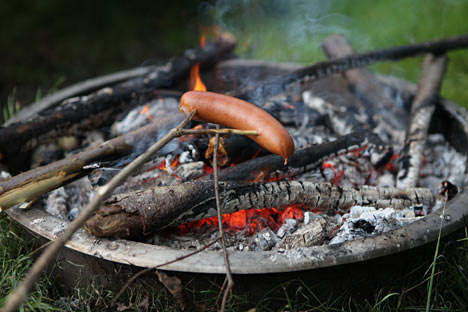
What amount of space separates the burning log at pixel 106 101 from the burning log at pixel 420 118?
1.61 m

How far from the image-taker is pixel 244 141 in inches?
83.4

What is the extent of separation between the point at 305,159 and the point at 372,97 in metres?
1.33

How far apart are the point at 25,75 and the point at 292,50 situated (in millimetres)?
3482

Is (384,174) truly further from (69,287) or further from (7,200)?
(7,200)

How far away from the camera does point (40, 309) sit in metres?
1.77

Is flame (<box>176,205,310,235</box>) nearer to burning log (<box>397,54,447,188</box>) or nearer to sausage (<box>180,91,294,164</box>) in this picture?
sausage (<box>180,91,294,164</box>)

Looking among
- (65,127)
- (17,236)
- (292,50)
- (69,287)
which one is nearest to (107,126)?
(65,127)

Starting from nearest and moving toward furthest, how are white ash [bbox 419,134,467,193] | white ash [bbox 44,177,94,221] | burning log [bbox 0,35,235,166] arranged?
white ash [bbox 44,177,94,221] < burning log [bbox 0,35,235,166] < white ash [bbox 419,134,467,193]

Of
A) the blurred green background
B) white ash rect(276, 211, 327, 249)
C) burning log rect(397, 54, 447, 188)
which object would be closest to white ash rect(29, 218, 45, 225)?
white ash rect(276, 211, 327, 249)

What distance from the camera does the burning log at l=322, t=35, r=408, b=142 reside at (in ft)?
9.82

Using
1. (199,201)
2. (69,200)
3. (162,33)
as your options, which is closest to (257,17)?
(69,200)

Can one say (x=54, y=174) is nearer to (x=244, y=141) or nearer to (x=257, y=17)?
(x=244, y=141)

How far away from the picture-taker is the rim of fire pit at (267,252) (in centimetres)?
156

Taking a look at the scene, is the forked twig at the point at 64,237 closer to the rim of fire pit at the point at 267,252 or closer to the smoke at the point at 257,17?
the rim of fire pit at the point at 267,252
